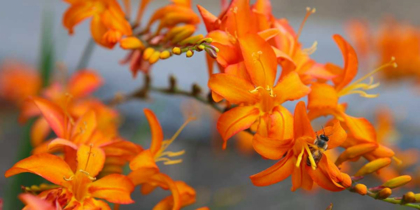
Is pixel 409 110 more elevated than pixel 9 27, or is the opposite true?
pixel 9 27

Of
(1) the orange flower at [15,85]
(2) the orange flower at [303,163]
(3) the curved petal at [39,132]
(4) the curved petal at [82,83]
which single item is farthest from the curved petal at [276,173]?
(1) the orange flower at [15,85]

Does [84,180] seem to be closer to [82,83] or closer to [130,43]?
[130,43]

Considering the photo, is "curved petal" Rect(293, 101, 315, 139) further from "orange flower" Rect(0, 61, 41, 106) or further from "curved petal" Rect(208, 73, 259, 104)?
"orange flower" Rect(0, 61, 41, 106)

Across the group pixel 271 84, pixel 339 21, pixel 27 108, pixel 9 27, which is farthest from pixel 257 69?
pixel 339 21

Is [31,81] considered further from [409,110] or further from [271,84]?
[409,110]

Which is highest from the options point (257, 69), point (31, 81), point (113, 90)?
point (257, 69)

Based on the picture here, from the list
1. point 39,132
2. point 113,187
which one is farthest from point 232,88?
point 39,132

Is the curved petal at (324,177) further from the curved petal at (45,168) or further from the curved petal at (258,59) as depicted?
the curved petal at (45,168)
